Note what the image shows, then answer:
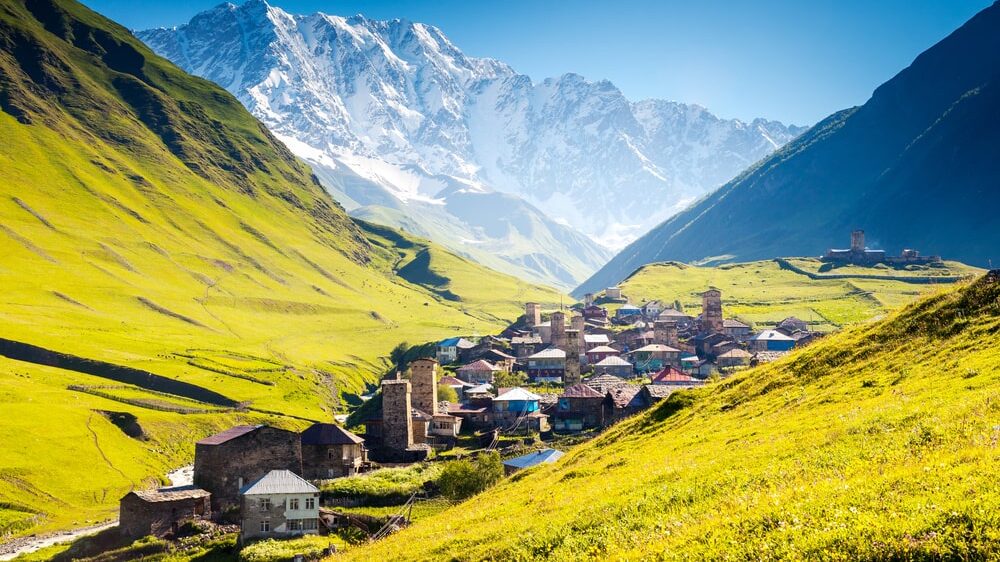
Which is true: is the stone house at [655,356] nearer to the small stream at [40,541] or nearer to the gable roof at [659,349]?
the gable roof at [659,349]

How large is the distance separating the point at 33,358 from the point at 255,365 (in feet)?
141

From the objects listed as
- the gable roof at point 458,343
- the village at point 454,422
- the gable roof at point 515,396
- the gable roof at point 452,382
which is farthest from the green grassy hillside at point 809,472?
the gable roof at point 458,343

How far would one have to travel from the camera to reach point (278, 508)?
218ft

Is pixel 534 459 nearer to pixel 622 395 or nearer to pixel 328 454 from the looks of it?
pixel 328 454

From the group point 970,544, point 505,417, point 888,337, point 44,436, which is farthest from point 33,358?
point 970,544

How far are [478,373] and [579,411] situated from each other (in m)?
47.8

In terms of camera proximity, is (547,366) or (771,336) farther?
(771,336)

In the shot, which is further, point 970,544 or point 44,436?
point 44,436

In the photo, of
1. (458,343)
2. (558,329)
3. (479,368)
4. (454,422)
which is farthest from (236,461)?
(458,343)

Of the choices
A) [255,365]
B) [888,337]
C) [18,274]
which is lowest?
[888,337]

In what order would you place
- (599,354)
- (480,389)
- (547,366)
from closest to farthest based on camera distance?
1. (480,389)
2. (547,366)
3. (599,354)

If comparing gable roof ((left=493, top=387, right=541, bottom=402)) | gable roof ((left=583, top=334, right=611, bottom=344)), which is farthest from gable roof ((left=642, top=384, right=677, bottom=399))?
gable roof ((left=583, top=334, right=611, bottom=344))

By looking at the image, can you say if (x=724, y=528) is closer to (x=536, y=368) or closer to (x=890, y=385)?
(x=890, y=385)

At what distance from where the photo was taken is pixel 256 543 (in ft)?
211
